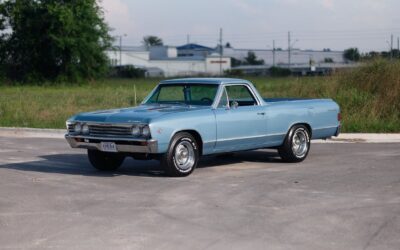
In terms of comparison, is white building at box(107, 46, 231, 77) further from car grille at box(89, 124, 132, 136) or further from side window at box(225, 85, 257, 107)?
car grille at box(89, 124, 132, 136)

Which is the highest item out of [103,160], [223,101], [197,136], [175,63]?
[175,63]

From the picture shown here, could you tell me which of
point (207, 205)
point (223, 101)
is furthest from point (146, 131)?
point (207, 205)

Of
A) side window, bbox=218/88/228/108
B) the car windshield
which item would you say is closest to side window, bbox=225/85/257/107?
side window, bbox=218/88/228/108

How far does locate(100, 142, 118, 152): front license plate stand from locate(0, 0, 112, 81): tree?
4968 cm

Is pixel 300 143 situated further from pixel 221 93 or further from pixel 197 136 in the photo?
pixel 197 136

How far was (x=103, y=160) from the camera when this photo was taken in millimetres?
12656

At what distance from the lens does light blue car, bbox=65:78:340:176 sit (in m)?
11.4

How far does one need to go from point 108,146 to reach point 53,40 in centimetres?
5083

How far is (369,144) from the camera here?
1727cm

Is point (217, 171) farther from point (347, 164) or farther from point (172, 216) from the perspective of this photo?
point (172, 216)

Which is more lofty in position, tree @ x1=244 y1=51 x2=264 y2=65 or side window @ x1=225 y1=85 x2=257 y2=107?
tree @ x1=244 y1=51 x2=264 y2=65

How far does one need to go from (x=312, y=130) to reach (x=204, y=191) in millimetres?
4154

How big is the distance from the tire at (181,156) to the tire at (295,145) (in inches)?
86.6

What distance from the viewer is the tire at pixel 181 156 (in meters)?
11.5
